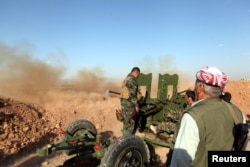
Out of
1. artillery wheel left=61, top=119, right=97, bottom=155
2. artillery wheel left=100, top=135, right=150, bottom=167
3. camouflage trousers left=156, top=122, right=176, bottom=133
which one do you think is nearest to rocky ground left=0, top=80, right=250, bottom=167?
camouflage trousers left=156, top=122, right=176, bottom=133

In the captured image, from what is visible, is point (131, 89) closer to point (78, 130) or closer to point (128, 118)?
point (128, 118)

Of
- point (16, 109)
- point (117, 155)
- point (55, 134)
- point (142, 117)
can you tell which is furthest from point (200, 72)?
point (16, 109)

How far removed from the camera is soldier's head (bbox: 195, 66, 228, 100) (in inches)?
82.7

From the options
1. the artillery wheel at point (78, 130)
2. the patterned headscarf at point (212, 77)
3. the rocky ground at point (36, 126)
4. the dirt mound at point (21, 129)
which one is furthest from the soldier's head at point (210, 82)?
the dirt mound at point (21, 129)

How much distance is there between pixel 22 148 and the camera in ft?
23.1

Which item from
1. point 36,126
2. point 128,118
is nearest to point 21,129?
point 36,126

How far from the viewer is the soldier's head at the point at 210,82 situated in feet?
6.89

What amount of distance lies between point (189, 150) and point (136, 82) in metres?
5.67

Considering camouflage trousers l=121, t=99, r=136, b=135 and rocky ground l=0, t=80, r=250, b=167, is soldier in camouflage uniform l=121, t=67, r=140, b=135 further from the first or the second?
rocky ground l=0, t=80, r=250, b=167

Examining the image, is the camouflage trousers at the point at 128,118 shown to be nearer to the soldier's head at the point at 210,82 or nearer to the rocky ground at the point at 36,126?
the rocky ground at the point at 36,126

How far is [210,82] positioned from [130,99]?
5.37 metres

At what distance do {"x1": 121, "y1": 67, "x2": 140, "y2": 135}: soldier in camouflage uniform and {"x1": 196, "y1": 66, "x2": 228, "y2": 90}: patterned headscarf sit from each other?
525 cm

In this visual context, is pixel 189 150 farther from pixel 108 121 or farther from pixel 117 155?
pixel 108 121

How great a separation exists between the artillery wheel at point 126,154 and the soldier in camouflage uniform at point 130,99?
2334 millimetres
